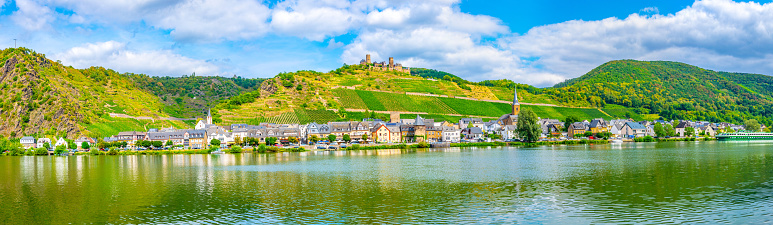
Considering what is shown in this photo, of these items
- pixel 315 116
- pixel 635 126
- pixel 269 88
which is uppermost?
pixel 269 88

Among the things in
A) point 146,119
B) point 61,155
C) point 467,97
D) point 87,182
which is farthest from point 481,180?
point 467,97

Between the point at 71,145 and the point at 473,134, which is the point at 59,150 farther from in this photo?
the point at 473,134

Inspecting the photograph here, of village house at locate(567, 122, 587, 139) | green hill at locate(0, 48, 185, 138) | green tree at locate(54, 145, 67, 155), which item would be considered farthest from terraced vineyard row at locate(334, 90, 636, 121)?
green tree at locate(54, 145, 67, 155)

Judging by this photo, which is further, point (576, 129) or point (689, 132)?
point (576, 129)

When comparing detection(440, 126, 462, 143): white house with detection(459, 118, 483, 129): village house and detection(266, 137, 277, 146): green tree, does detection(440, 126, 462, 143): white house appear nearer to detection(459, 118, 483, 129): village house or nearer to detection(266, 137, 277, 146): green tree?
detection(459, 118, 483, 129): village house

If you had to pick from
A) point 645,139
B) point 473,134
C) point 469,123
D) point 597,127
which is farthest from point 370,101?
point 645,139

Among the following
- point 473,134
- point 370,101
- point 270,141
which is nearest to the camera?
point 270,141

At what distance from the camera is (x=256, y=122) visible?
12631 cm

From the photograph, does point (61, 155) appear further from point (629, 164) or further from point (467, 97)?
point (467, 97)

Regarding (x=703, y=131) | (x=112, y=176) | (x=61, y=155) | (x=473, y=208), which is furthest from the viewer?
(x=703, y=131)

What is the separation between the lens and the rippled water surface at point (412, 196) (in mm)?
22250

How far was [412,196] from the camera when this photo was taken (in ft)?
92.7

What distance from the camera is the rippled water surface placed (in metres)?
22.2

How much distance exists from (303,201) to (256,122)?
4037 inches
